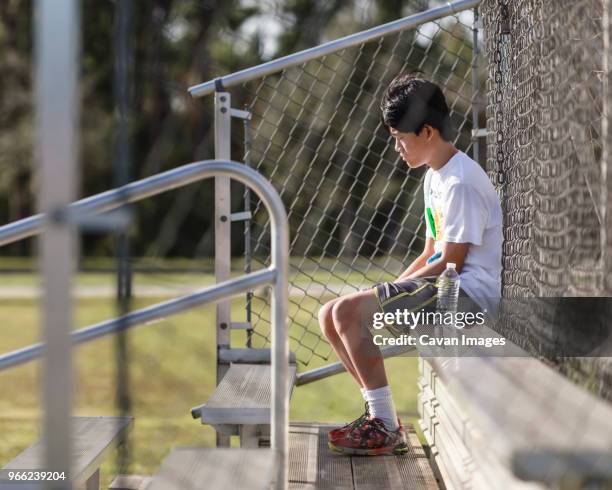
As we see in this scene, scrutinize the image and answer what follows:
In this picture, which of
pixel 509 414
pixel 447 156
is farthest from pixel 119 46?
pixel 447 156

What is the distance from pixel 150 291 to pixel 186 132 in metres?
2.22

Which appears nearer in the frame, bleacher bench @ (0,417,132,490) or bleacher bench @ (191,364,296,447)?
bleacher bench @ (0,417,132,490)

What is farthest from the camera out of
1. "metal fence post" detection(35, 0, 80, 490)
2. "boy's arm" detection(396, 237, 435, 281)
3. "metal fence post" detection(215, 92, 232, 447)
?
"metal fence post" detection(215, 92, 232, 447)

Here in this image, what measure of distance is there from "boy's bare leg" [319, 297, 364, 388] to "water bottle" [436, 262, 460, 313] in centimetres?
31

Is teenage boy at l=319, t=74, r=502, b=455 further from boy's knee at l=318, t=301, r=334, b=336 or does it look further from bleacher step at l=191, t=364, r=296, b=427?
bleacher step at l=191, t=364, r=296, b=427

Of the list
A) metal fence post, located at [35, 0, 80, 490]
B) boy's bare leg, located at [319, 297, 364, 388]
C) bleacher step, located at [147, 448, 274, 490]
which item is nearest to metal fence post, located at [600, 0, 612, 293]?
bleacher step, located at [147, 448, 274, 490]

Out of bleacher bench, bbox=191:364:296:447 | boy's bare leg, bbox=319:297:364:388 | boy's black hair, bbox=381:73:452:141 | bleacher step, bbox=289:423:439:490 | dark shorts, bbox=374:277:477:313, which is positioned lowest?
bleacher step, bbox=289:423:439:490

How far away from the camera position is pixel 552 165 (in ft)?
6.85

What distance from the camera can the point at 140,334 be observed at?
323 inches

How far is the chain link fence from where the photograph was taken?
189cm

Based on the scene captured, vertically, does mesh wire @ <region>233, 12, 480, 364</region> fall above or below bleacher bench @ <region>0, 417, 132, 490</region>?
above

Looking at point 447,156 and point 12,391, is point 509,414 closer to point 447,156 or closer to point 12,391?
point 447,156

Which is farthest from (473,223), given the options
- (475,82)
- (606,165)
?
(475,82)

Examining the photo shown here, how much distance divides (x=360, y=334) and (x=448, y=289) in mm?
293
